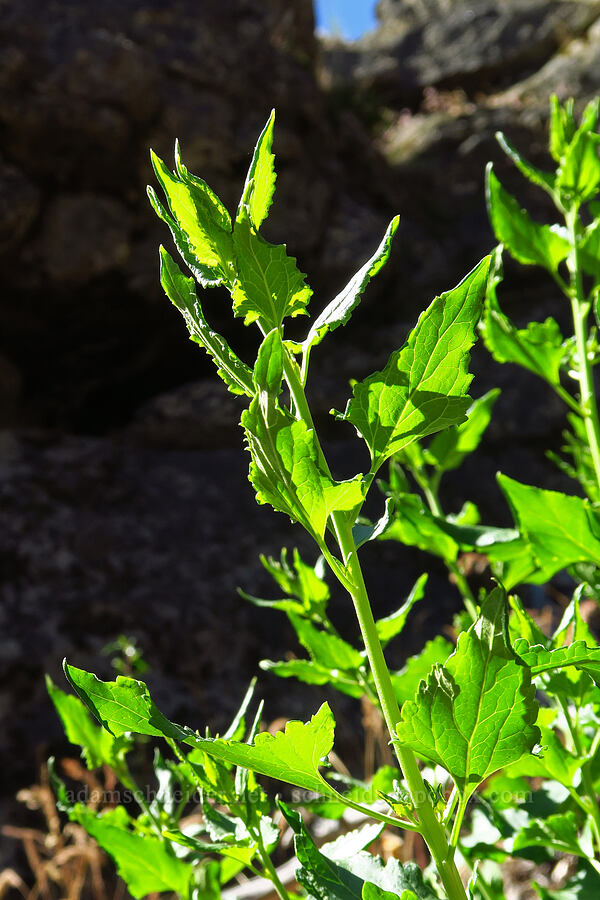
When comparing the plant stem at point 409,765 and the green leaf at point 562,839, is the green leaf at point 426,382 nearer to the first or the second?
the plant stem at point 409,765

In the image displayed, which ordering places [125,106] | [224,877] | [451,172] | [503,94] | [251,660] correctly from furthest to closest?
[503,94] → [451,172] → [125,106] → [251,660] → [224,877]

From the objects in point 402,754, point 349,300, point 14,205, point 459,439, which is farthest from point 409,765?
point 14,205

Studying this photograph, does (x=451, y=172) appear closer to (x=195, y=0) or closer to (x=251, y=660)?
(x=195, y=0)

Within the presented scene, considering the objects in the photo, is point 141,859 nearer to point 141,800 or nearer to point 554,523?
point 141,800

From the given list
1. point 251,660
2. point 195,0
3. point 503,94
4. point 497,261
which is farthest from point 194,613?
point 503,94

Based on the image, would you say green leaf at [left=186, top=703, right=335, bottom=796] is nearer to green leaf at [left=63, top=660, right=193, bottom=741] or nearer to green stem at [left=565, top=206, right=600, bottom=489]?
green leaf at [left=63, top=660, right=193, bottom=741]
